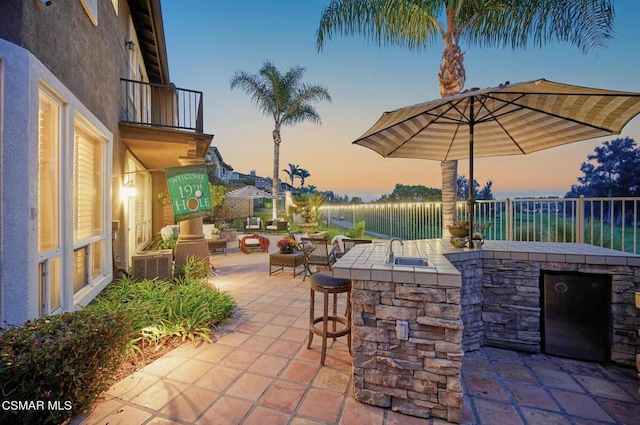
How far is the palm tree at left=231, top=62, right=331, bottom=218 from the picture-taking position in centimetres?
1598

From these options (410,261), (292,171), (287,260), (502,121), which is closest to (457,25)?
(502,121)

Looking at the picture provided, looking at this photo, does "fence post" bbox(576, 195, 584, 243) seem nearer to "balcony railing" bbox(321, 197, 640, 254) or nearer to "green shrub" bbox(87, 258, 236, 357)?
"balcony railing" bbox(321, 197, 640, 254)

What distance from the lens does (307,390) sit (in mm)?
2432

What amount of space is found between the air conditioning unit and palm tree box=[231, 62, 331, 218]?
38.4ft

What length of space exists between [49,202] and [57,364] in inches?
72.4

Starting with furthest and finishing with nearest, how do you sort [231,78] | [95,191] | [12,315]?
[231,78] → [95,191] → [12,315]

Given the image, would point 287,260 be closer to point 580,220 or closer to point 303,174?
point 580,220

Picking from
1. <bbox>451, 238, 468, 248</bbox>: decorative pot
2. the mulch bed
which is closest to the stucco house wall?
the mulch bed

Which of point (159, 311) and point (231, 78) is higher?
point (231, 78)

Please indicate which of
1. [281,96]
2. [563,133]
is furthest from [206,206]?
[281,96]

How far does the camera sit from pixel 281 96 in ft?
53.3

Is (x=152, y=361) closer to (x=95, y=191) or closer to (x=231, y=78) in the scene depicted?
(x=95, y=191)

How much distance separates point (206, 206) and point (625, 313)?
6.01m

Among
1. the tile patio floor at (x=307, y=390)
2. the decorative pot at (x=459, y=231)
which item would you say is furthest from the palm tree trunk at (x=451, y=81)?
the tile patio floor at (x=307, y=390)
